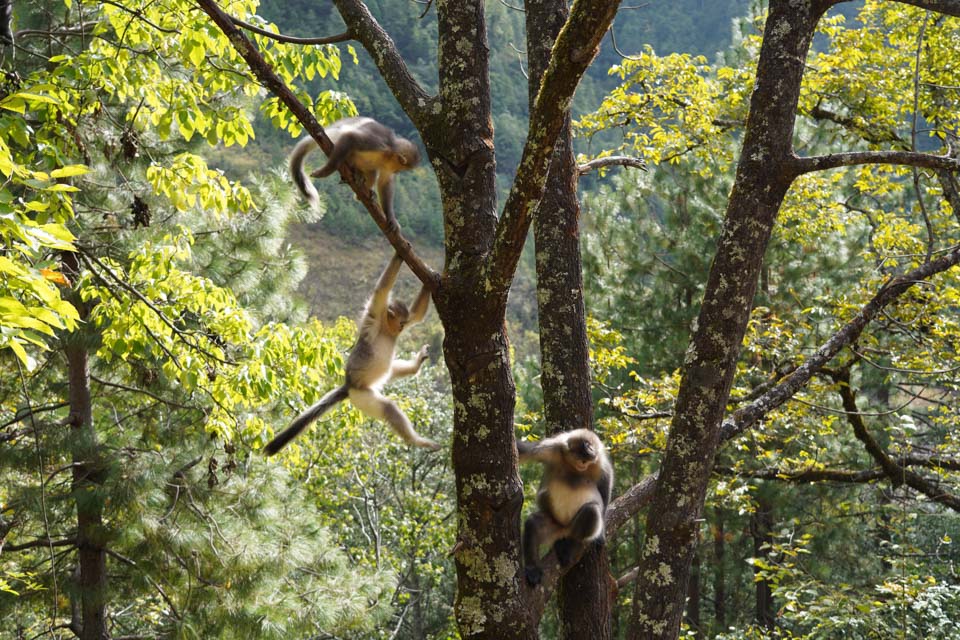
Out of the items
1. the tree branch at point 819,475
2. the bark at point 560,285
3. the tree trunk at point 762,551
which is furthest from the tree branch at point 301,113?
the tree trunk at point 762,551

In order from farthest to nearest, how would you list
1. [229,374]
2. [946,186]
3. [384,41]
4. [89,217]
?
1. [89,217]
2. [946,186]
3. [229,374]
4. [384,41]

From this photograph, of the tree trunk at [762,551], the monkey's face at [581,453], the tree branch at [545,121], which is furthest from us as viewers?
the tree trunk at [762,551]

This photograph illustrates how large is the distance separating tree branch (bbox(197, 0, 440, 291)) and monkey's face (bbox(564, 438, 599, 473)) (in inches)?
58.6

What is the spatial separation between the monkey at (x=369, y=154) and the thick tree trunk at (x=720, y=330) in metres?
1.68

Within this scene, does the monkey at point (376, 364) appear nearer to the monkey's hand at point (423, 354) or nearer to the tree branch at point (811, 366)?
the monkey's hand at point (423, 354)

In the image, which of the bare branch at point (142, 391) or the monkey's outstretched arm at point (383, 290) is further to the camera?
the bare branch at point (142, 391)

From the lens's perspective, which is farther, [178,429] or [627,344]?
[627,344]

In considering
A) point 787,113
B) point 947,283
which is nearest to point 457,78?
point 787,113

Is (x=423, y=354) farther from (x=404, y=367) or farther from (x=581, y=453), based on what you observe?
(x=581, y=453)

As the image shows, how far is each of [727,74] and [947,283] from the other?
3.18m

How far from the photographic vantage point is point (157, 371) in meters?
8.44

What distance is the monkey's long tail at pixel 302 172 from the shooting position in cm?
401

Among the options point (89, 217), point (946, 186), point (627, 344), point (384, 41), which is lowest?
point (384, 41)

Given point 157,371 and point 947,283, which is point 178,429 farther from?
point 947,283
